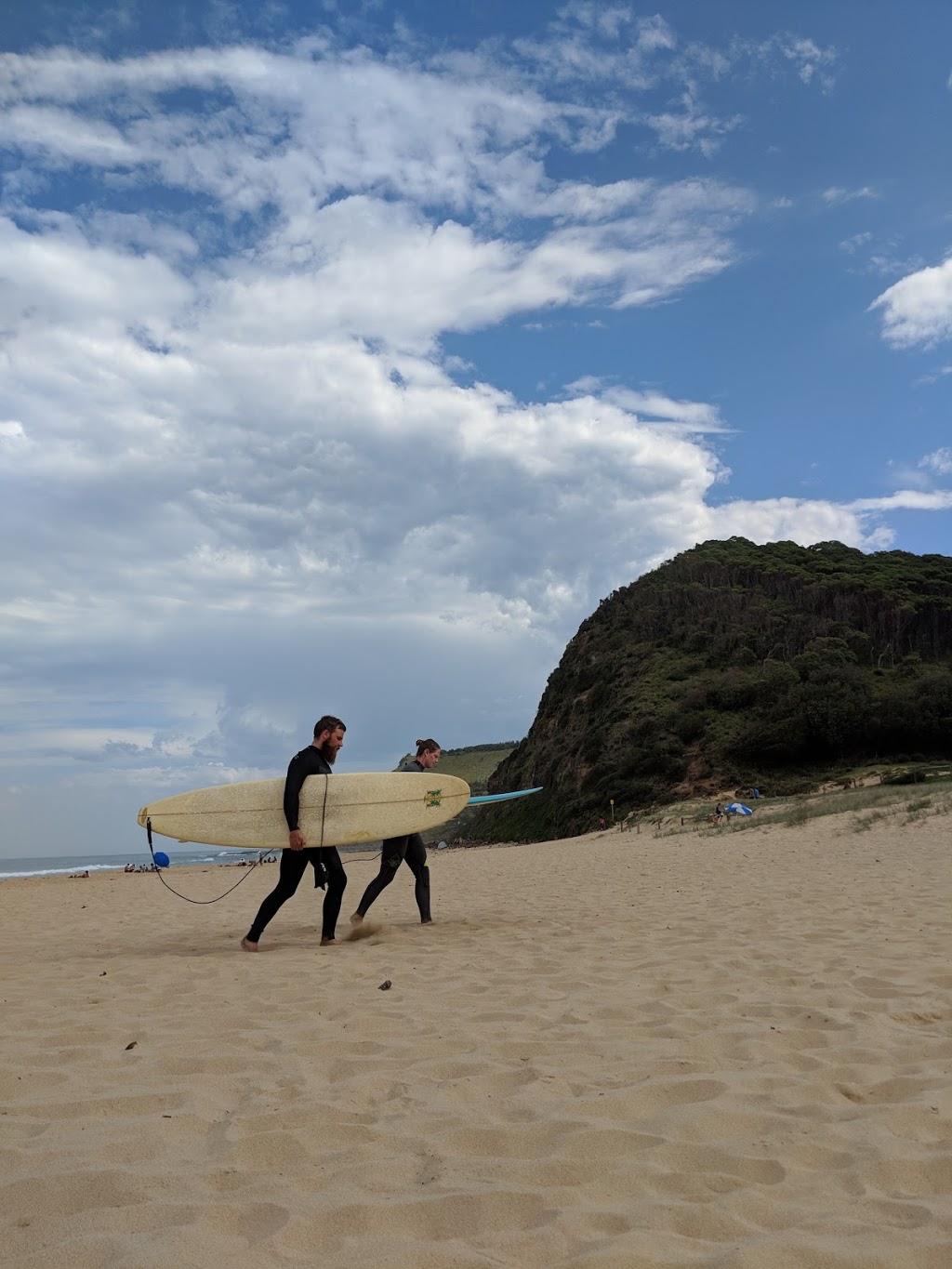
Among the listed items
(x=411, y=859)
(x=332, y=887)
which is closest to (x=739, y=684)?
(x=411, y=859)

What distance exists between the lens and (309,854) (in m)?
7.09

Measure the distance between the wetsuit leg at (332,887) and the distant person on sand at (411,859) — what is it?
407mm

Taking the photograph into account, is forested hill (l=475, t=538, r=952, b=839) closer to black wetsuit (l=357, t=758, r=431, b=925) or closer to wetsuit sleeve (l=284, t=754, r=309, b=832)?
black wetsuit (l=357, t=758, r=431, b=925)

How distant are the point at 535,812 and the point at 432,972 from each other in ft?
141

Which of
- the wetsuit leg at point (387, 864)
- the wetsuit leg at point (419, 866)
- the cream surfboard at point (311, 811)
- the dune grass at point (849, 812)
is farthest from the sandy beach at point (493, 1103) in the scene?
the dune grass at point (849, 812)

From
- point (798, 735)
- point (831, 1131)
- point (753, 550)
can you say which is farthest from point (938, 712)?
point (831, 1131)

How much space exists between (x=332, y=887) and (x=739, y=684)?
128 feet

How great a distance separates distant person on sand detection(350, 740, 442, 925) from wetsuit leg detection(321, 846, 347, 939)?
41 cm

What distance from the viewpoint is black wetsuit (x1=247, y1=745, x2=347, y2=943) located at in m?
6.90

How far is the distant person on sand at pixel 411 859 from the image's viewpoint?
25.4ft

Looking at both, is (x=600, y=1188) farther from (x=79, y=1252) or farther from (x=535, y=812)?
(x=535, y=812)

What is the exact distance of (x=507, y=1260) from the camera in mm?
2104

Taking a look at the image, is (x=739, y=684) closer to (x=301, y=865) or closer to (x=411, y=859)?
(x=411, y=859)

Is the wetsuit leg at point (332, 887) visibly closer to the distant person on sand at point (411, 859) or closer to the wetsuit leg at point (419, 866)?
the distant person on sand at point (411, 859)
